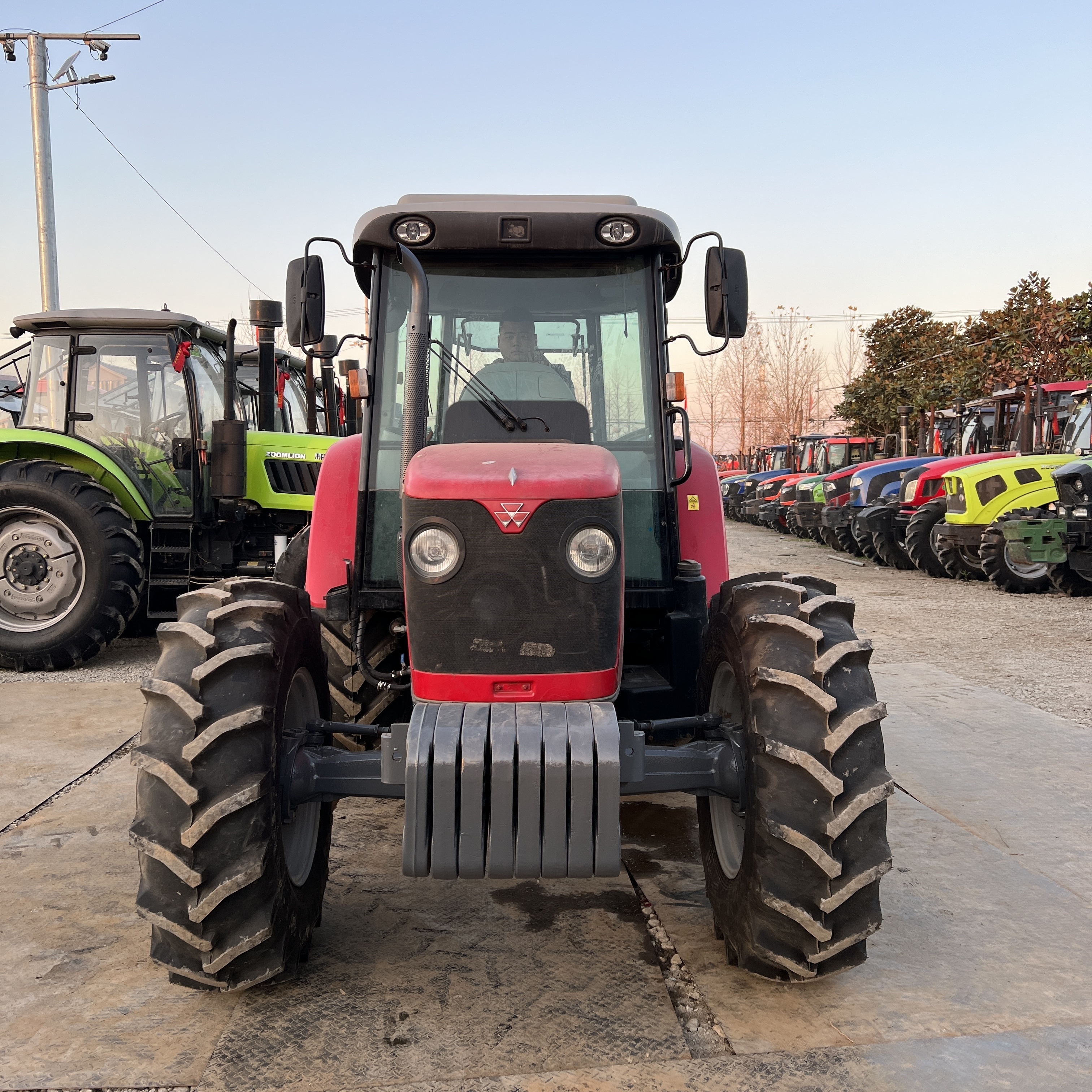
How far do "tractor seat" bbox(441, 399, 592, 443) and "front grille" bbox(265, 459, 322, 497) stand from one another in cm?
605

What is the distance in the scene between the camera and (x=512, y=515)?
2926mm

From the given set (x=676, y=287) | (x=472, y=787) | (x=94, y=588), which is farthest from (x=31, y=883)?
(x=94, y=588)

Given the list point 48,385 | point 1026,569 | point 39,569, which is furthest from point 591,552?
point 1026,569

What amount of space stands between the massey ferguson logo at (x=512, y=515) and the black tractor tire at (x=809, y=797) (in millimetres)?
744

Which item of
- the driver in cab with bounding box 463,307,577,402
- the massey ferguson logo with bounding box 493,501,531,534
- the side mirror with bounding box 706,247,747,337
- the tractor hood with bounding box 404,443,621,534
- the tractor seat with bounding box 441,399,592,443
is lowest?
the massey ferguson logo with bounding box 493,501,531,534

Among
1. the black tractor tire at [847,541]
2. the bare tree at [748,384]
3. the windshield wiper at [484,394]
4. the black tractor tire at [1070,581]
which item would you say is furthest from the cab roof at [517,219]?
the bare tree at [748,384]

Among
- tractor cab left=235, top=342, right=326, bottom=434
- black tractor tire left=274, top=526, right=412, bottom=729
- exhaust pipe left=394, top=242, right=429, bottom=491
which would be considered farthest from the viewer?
tractor cab left=235, top=342, right=326, bottom=434

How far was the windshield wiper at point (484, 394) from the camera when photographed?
364 cm

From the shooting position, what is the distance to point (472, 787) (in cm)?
274

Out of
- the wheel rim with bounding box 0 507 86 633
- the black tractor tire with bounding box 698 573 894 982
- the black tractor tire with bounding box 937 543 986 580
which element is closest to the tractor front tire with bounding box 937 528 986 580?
the black tractor tire with bounding box 937 543 986 580

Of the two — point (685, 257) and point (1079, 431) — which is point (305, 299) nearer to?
point (685, 257)

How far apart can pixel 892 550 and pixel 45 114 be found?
13881 mm

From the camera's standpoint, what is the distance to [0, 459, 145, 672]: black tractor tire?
319 inches

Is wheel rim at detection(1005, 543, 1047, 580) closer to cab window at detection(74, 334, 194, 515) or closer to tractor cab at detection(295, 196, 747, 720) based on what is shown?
cab window at detection(74, 334, 194, 515)
